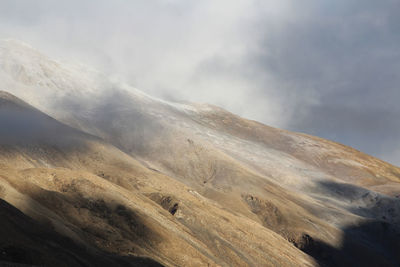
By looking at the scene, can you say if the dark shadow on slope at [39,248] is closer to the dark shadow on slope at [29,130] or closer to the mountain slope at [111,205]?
the mountain slope at [111,205]

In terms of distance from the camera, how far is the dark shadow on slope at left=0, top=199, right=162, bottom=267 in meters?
26.8

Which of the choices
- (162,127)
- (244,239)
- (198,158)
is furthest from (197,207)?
(162,127)

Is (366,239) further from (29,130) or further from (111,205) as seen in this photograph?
(29,130)

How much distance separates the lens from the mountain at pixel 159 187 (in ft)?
162

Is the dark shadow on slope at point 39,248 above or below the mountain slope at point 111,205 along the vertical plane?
below

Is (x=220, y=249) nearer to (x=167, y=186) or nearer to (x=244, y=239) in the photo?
(x=244, y=239)

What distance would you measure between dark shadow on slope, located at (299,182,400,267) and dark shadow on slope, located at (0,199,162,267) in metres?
56.8

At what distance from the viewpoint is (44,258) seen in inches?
1085

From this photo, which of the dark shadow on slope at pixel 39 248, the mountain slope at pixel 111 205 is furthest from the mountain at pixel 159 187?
the dark shadow on slope at pixel 39 248

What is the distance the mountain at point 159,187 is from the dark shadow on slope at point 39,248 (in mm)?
2224

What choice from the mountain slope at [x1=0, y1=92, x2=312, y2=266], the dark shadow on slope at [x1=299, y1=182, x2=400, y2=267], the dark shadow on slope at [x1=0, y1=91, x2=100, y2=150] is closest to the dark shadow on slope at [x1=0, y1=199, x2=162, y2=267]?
the mountain slope at [x1=0, y1=92, x2=312, y2=266]

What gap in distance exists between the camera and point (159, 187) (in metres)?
82.5

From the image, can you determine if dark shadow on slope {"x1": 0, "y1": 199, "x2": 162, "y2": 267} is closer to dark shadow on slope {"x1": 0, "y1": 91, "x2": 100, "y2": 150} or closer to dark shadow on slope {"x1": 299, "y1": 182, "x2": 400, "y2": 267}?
dark shadow on slope {"x1": 0, "y1": 91, "x2": 100, "y2": 150}

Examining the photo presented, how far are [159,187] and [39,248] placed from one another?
5403 cm
